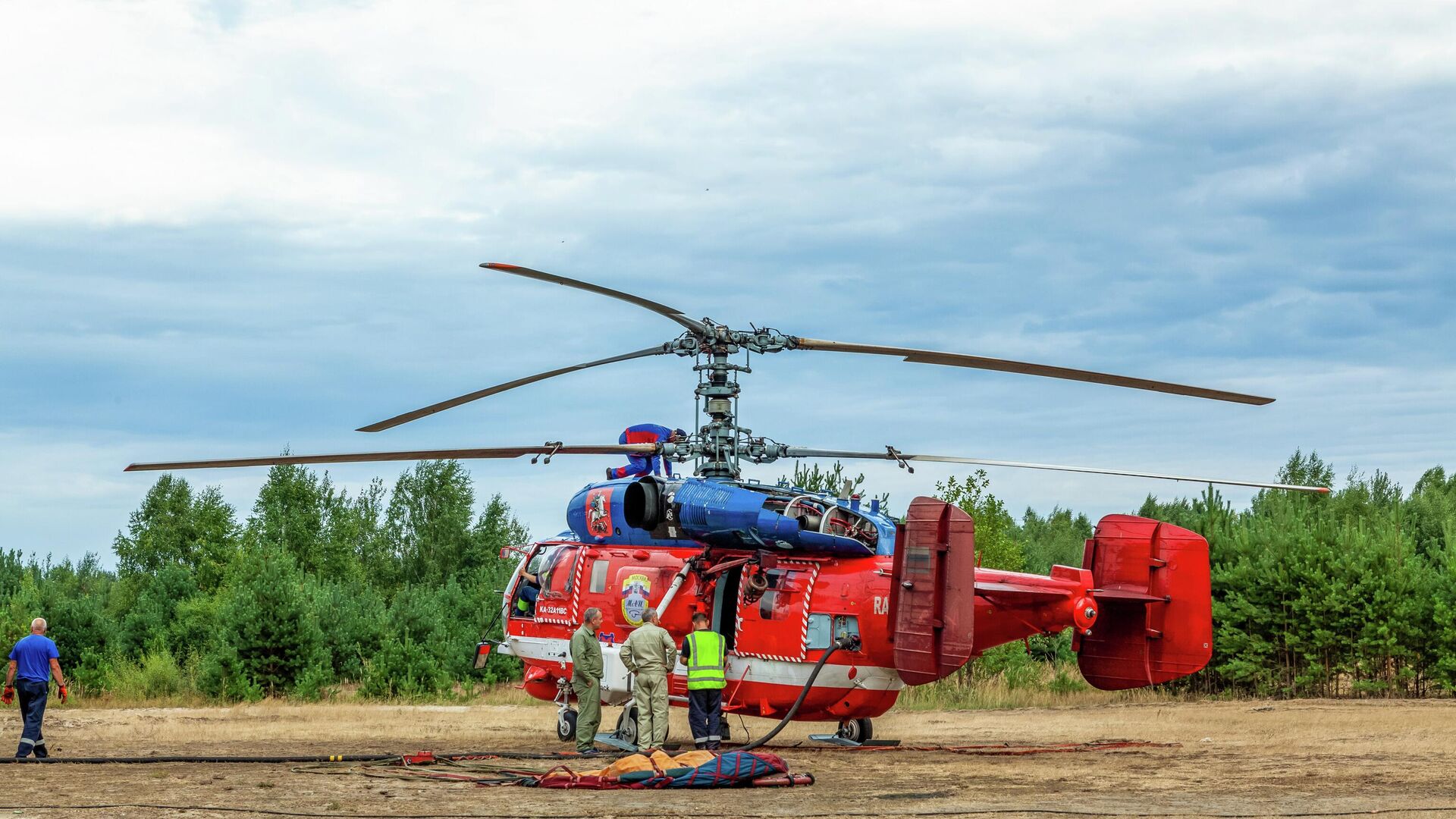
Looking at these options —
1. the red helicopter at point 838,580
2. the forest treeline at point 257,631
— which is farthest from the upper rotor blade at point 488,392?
the forest treeline at point 257,631

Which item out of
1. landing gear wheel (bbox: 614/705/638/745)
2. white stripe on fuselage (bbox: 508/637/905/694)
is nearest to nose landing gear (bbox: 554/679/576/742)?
landing gear wheel (bbox: 614/705/638/745)

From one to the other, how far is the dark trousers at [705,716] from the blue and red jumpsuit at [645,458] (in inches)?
130

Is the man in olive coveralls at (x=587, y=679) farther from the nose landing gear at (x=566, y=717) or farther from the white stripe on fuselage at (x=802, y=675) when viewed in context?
the nose landing gear at (x=566, y=717)

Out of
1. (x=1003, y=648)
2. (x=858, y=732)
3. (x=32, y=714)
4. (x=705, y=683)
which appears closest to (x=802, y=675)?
(x=705, y=683)

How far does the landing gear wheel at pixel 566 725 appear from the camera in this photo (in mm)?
17375

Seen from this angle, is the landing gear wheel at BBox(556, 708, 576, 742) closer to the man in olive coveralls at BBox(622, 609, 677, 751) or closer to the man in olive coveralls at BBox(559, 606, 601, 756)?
the man in olive coveralls at BBox(559, 606, 601, 756)

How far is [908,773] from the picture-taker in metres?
13.2

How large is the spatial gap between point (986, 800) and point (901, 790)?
1037 mm

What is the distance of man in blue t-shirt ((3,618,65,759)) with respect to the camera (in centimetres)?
1533

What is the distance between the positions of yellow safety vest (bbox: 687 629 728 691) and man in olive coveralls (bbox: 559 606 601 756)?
1349 millimetres

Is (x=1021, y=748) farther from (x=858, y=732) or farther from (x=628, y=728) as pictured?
(x=628, y=728)

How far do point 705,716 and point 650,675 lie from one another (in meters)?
0.77

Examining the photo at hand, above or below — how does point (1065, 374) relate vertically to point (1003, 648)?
above

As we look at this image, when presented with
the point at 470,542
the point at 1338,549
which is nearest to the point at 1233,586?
the point at 1338,549
